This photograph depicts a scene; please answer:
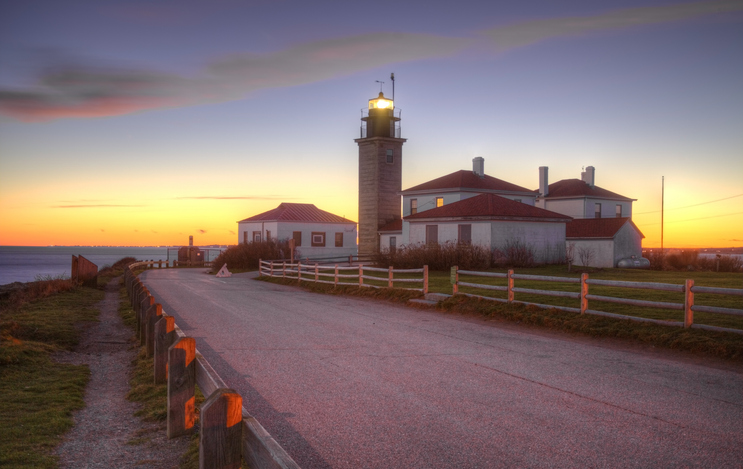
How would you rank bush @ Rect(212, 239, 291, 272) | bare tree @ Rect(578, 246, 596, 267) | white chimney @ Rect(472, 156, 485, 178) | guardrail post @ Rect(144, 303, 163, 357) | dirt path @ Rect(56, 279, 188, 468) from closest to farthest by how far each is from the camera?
1. dirt path @ Rect(56, 279, 188, 468)
2. guardrail post @ Rect(144, 303, 163, 357)
3. bare tree @ Rect(578, 246, 596, 267)
4. bush @ Rect(212, 239, 291, 272)
5. white chimney @ Rect(472, 156, 485, 178)

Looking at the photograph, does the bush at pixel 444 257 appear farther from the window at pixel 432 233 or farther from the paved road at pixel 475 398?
the paved road at pixel 475 398

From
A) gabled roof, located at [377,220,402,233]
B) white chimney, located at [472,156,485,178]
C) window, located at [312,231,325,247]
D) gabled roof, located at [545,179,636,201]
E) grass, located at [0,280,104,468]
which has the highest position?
white chimney, located at [472,156,485,178]

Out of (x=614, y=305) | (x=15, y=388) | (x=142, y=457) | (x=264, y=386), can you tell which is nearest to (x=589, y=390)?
(x=264, y=386)

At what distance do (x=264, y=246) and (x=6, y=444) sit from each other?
4148cm

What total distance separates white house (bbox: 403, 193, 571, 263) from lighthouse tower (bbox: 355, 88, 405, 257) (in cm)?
966

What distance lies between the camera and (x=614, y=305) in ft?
48.5

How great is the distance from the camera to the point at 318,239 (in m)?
56.9

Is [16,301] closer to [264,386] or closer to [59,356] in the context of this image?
[59,356]

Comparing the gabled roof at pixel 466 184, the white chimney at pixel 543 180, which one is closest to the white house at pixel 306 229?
the gabled roof at pixel 466 184

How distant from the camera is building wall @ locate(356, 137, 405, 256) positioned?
156 ft

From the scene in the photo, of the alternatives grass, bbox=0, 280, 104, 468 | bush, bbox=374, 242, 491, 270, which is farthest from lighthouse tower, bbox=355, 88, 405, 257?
grass, bbox=0, 280, 104, 468

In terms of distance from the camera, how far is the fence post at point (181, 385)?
17.8ft

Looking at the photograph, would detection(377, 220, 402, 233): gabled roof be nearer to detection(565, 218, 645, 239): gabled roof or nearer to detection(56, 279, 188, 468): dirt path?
detection(565, 218, 645, 239): gabled roof

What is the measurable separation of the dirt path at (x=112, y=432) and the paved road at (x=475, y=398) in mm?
988
